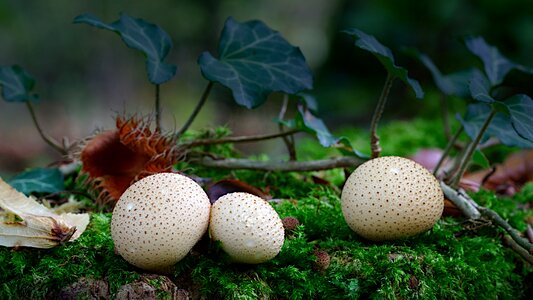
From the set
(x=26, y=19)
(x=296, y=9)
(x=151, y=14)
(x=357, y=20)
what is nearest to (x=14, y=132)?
(x=26, y=19)

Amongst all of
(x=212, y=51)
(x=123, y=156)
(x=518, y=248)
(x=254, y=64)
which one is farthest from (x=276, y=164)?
(x=212, y=51)

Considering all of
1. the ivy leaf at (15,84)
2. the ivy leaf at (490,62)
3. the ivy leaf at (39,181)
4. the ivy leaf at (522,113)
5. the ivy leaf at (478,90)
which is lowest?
the ivy leaf at (39,181)

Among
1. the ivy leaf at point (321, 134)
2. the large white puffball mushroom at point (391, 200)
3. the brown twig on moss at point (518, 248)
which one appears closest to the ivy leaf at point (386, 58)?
the large white puffball mushroom at point (391, 200)

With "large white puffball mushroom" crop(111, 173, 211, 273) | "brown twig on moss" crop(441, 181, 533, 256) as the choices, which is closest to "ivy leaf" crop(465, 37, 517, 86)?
"brown twig on moss" crop(441, 181, 533, 256)

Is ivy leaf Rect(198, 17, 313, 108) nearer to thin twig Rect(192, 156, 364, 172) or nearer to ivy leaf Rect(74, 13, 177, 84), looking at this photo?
ivy leaf Rect(74, 13, 177, 84)

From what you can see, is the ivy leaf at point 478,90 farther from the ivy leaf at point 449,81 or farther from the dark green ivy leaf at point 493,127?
the ivy leaf at point 449,81

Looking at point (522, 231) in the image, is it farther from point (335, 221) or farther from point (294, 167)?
point (294, 167)
